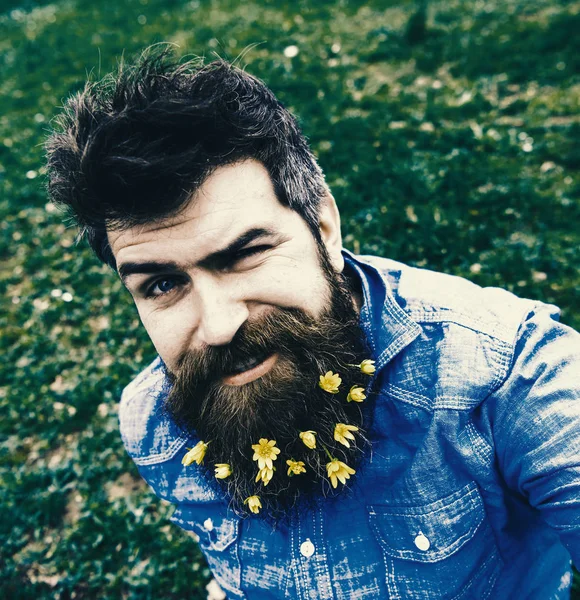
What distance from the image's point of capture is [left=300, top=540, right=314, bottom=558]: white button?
178cm

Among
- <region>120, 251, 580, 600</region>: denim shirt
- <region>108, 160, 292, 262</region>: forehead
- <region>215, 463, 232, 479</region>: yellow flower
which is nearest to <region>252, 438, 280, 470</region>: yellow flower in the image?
<region>215, 463, 232, 479</region>: yellow flower

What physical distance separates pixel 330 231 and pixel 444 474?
1.00 metres

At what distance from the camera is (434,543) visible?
170 centimetres

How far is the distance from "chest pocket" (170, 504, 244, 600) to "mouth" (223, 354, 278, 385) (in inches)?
26.7

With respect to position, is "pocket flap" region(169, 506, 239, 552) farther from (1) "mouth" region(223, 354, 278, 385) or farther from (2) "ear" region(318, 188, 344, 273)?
(2) "ear" region(318, 188, 344, 273)

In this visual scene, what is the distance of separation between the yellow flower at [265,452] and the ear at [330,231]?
69 centimetres

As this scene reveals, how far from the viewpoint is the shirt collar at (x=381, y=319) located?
1.69 m

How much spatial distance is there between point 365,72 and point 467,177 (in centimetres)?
Result: 257

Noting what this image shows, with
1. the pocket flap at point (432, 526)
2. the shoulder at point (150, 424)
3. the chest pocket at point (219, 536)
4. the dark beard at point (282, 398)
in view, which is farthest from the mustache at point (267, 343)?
the chest pocket at point (219, 536)

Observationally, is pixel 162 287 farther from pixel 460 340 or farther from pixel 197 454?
pixel 460 340

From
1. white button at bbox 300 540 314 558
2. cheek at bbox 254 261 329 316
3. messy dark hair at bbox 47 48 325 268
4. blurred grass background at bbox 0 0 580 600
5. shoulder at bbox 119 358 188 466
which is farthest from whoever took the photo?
blurred grass background at bbox 0 0 580 600

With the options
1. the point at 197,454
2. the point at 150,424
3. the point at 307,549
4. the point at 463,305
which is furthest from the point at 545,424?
the point at 150,424

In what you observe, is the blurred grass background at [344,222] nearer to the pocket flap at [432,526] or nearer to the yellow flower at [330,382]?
the pocket flap at [432,526]

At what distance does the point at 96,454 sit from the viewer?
11.1 feet
